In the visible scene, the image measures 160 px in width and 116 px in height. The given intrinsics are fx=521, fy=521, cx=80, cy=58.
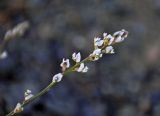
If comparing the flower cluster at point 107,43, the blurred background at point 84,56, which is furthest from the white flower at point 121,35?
the blurred background at point 84,56

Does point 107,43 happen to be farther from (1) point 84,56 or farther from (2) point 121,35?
(1) point 84,56

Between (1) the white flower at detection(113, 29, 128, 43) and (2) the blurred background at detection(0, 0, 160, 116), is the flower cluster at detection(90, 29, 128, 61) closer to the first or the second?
(1) the white flower at detection(113, 29, 128, 43)

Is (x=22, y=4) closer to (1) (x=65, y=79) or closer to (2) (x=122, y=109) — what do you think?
(1) (x=65, y=79)

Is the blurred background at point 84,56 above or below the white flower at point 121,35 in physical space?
above

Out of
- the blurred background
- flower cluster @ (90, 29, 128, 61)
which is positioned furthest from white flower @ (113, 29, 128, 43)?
the blurred background

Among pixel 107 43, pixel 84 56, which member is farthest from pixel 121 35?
pixel 84 56

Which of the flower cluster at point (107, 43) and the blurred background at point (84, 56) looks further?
the blurred background at point (84, 56)

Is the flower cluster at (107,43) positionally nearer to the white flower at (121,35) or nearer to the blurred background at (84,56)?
the white flower at (121,35)

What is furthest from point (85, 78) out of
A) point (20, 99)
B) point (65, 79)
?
point (20, 99)

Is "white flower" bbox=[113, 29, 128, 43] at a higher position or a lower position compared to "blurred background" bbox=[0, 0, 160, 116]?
lower
